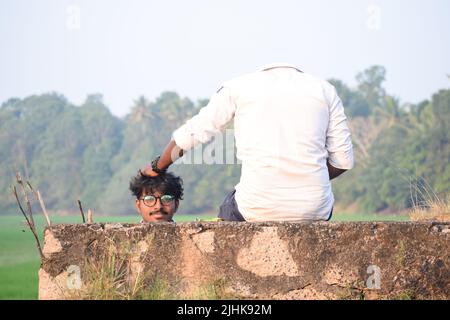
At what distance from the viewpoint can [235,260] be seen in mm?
4246

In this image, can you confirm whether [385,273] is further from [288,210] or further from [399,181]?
[399,181]

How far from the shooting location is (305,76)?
4543mm

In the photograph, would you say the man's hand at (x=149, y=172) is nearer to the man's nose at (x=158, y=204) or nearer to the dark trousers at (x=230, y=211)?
the dark trousers at (x=230, y=211)

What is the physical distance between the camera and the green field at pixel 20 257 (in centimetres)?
3278

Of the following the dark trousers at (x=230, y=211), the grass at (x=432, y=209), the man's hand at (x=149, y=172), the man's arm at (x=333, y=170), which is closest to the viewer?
the dark trousers at (x=230, y=211)

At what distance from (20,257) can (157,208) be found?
168ft

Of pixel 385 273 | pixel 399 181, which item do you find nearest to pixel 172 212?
pixel 385 273

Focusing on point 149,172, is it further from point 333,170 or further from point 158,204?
point 333,170

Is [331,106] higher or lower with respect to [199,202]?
higher

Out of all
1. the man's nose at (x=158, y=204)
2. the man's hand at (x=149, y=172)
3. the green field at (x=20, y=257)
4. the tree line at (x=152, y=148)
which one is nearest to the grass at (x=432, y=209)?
the man's nose at (x=158, y=204)

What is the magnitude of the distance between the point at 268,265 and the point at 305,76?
0.90 metres

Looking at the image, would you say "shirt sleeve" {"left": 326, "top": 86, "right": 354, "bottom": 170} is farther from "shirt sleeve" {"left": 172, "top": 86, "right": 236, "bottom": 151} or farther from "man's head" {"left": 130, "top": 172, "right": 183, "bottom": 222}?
"man's head" {"left": 130, "top": 172, "right": 183, "bottom": 222}

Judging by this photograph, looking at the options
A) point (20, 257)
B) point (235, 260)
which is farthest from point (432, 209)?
point (20, 257)

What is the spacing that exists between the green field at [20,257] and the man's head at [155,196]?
554 inches
